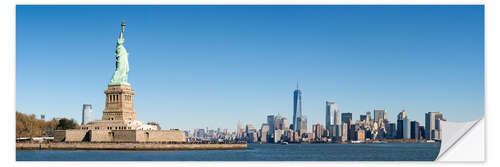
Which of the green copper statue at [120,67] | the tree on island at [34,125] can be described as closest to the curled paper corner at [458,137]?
the green copper statue at [120,67]

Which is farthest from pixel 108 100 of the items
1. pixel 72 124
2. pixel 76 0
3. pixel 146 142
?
pixel 76 0

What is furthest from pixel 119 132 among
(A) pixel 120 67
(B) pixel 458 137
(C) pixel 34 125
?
(B) pixel 458 137

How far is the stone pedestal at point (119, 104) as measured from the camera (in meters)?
86.0

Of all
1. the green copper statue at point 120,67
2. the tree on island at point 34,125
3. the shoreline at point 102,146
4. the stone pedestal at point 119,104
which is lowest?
the shoreline at point 102,146

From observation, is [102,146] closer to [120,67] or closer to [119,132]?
[119,132]

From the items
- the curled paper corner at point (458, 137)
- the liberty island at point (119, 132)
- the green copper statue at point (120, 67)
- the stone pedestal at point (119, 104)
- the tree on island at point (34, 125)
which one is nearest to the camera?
the curled paper corner at point (458, 137)

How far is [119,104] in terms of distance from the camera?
86562mm

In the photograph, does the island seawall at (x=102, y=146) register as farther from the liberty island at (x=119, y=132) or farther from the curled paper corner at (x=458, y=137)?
the curled paper corner at (x=458, y=137)

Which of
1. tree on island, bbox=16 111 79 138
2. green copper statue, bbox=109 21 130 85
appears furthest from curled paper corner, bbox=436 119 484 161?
tree on island, bbox=16 111 79 138

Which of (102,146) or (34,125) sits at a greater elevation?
(34,125)

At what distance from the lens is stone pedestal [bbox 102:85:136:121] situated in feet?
282

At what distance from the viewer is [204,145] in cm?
8969
